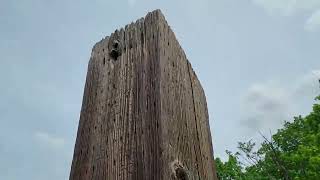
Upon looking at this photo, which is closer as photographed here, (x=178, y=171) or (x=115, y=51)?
(x=178, y=171)

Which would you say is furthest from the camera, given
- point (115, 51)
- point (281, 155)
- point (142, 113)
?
point (281, 155)

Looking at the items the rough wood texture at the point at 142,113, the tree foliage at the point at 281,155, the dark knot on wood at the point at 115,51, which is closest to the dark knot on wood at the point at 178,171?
the rough wood texture at the point at 142,113

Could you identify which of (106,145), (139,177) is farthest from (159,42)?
(139,177)

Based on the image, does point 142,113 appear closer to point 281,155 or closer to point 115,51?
point 115,51

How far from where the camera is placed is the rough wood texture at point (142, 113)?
113 cm

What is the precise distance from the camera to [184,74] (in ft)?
5.14

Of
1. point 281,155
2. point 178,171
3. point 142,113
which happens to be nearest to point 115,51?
point 142,113

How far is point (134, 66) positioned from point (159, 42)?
0.15m

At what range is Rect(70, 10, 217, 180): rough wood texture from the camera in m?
1.13

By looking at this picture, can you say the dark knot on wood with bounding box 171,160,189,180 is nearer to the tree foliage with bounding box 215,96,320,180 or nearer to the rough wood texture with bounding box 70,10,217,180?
the rough wood texture with bounding box 70,10,217,180

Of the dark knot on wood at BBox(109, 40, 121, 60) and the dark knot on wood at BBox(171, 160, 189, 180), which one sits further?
the dark knot on wood at BBox(109, 40, 121, 60)

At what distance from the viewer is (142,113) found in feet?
4.03

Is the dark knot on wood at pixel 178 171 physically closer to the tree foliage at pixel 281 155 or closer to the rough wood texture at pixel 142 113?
the rough wood texture at pixel 142 113

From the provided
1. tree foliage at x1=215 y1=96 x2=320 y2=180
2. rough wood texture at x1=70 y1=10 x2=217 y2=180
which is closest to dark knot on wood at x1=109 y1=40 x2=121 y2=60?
rough wood texture at x1=70 y1=10 x2=217 y2=180
